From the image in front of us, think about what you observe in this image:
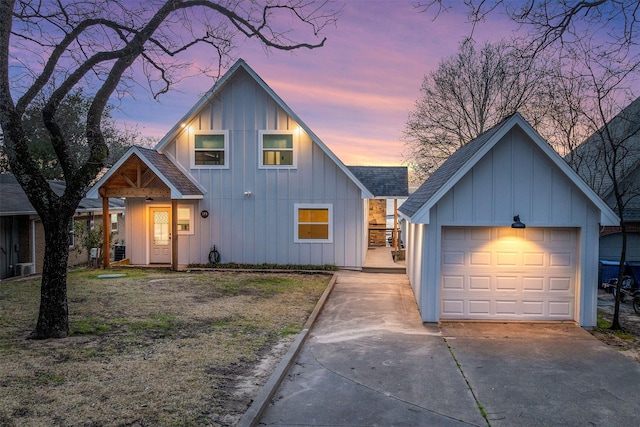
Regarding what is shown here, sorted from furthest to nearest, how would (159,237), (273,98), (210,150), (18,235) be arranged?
(159,237) → (18,235) → (210,150) → (273,98)

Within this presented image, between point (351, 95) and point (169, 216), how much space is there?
10208mm

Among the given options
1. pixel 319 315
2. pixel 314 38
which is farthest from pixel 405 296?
pixel 314 38

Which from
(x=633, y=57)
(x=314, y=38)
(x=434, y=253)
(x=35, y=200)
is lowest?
(x=434, y=253)

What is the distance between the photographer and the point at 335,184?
699 inches

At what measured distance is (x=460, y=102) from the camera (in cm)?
2875

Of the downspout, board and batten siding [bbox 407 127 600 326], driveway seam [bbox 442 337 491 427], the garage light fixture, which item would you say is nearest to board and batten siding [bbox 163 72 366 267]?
the downspout

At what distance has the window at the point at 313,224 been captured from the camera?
1788 cm

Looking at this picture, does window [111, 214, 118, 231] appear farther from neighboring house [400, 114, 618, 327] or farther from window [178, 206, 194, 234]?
neighboring house [400, 114, 618, 327]

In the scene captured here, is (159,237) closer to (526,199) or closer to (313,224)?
(313,224)

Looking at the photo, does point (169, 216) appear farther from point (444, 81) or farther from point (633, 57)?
point (444, 81)

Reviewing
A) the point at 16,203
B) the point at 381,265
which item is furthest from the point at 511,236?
the point at 16,203

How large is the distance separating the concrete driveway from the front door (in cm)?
1008

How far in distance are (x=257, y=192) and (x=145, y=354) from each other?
1109cm

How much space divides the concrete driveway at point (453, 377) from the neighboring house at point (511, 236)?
1.76 feet
